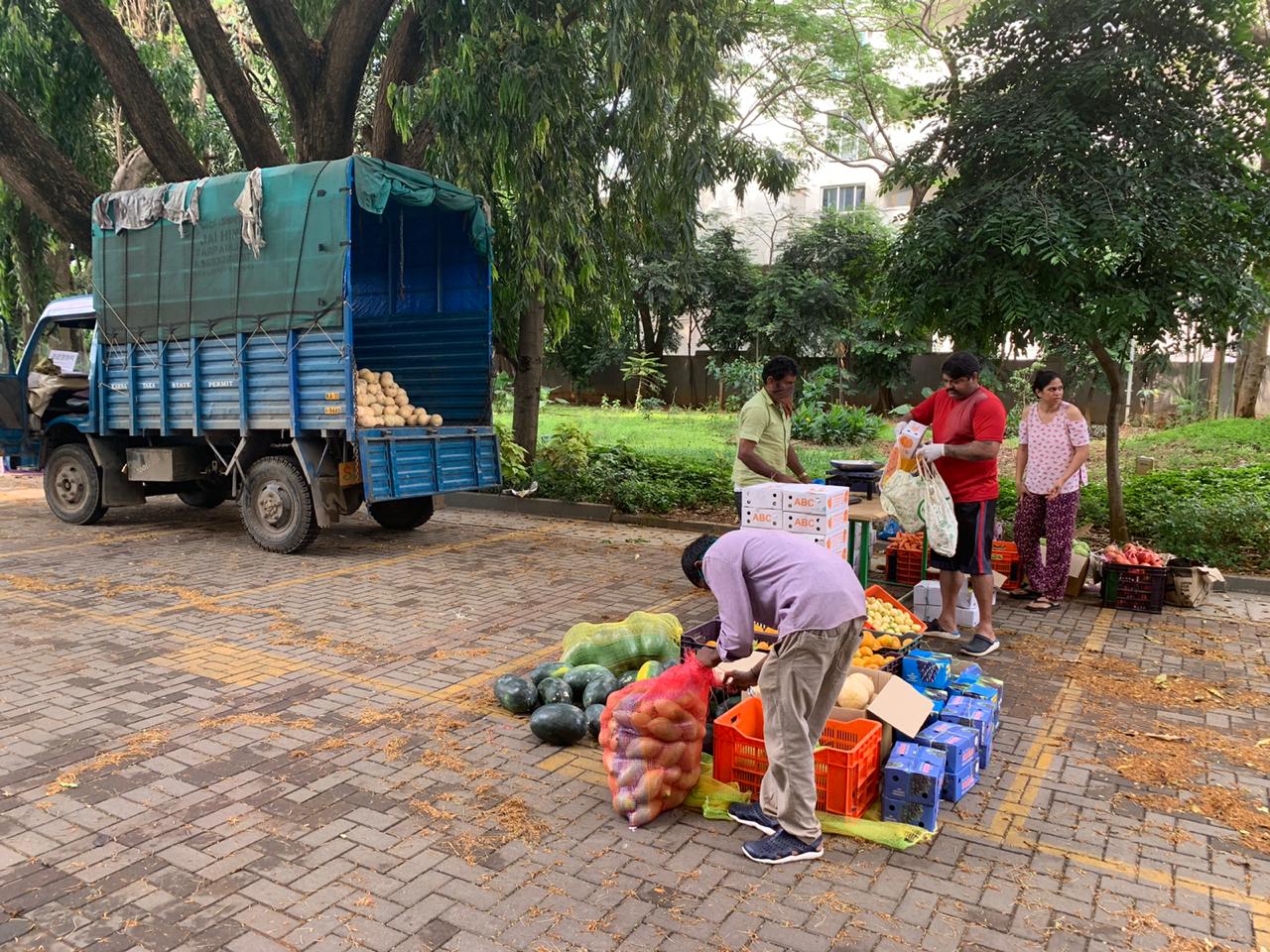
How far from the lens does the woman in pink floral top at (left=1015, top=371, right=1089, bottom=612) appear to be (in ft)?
23.3

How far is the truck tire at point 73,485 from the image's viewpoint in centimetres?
1072

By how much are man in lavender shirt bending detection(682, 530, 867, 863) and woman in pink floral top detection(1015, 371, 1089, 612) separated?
447 centimetres

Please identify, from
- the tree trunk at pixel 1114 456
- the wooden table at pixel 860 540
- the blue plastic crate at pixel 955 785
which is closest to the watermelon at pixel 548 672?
the blue plastic crate at pixel 955 785

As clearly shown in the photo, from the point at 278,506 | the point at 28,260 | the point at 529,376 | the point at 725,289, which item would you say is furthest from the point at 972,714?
the point at 725,289

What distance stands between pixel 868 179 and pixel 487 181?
85.5 feet

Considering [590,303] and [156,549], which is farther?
[590,303]

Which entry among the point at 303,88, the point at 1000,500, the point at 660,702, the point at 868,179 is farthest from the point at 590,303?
the point at 868,179

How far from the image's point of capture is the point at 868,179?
109 ft

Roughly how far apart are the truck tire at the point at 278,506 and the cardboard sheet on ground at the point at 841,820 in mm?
6120

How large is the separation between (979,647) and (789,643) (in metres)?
3.34

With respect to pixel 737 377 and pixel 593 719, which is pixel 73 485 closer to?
pixel 593 719

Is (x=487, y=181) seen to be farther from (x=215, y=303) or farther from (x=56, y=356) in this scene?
(x=56, y=356)

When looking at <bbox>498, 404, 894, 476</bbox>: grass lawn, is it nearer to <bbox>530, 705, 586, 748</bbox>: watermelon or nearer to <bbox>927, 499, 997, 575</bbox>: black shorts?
<bbox>927, 499, 997, 575</bbox>: black shorts

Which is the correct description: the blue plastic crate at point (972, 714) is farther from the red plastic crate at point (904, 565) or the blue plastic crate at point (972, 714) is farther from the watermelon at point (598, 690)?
the red plastic crate at point (904, 565)
